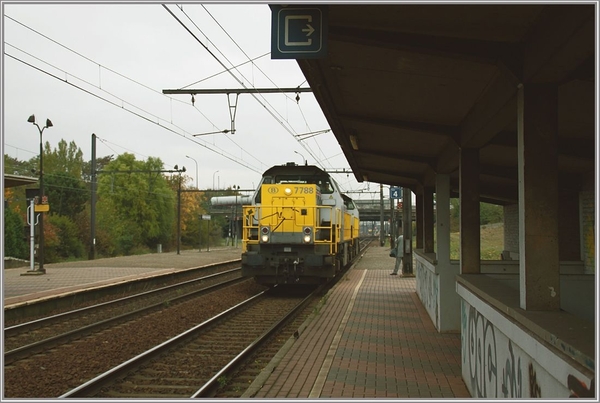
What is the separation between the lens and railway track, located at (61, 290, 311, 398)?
7.36 metres

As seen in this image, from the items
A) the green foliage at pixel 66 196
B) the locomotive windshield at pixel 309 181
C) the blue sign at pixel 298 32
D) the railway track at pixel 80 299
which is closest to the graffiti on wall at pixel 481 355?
the blue sign at pixel 298 32

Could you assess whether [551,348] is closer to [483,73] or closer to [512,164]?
[483,73]

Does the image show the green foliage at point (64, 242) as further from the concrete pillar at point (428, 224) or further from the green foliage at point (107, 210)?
the concrete pillar at point (428, 224)

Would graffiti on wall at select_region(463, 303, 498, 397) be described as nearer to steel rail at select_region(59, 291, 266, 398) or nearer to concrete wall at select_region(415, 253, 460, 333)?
concrete wall at select_region(415, 253, 460, 333)

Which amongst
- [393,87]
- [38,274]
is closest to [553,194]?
[393,87]

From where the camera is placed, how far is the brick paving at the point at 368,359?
6.79m

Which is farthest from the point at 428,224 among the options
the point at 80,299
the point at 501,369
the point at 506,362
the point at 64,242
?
the point at 64,242

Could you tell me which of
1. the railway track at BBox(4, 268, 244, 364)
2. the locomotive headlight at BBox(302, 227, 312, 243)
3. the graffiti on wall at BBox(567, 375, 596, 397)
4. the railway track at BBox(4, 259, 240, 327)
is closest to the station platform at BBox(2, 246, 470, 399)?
the railway track at BBox(4, 259, 240, 327)

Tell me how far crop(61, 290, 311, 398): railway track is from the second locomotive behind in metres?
A: 2.96

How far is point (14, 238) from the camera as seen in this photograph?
41.8 metres

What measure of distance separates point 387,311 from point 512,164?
181 inches

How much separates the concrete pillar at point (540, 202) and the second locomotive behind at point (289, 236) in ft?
38.5

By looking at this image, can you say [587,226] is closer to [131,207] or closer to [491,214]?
[491,214]

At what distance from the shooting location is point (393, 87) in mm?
7195
